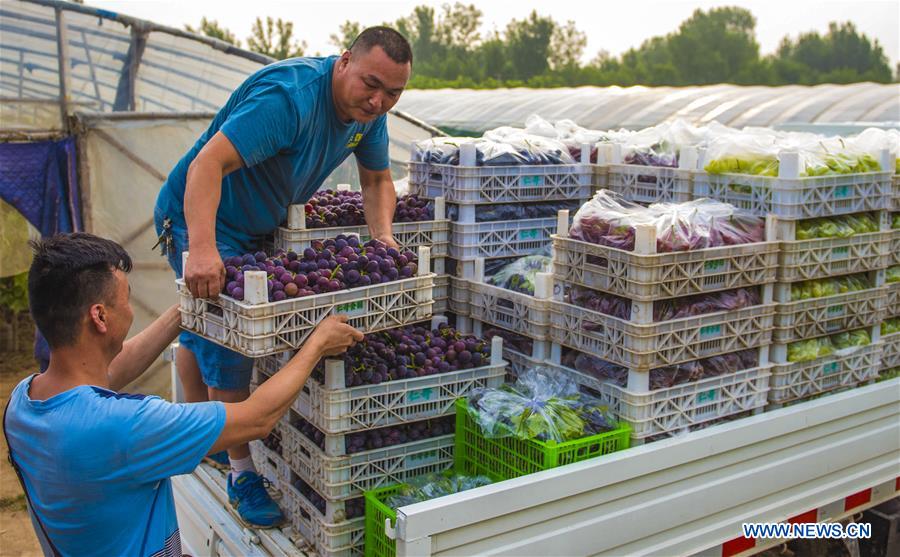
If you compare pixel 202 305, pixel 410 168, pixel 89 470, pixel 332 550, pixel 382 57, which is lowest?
pixel 332 550

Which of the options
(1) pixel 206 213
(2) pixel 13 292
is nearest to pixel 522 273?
(1) pixel 206 213

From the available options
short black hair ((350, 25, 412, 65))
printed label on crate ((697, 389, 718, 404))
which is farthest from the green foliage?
printed label on crate ((697, 389, 718, 404))

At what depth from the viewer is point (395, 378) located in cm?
321

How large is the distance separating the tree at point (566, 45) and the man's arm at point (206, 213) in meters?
44.2

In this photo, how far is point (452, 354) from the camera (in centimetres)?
341

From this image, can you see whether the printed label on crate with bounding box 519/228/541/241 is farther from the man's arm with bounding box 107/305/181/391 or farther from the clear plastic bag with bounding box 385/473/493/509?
the man's arm with bounding box 107/305/181/391

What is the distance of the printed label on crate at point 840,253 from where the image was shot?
392cm

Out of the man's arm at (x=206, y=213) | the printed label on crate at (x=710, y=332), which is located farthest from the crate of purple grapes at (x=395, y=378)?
the printed label on crate at (x=710, y=332)

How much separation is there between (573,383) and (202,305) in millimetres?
1567

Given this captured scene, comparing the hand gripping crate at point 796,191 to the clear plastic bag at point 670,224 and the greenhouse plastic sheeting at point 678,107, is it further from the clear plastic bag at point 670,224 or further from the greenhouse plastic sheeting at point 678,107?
the greenhouse plastic sheeting at point 678,107

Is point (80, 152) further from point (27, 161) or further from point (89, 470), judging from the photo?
point (89, 470)

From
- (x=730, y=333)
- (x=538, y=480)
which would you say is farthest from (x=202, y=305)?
(x=730, y=333)

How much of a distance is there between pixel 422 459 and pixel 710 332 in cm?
130

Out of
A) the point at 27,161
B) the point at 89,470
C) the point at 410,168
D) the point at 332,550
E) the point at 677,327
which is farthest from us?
the point at 27,161
